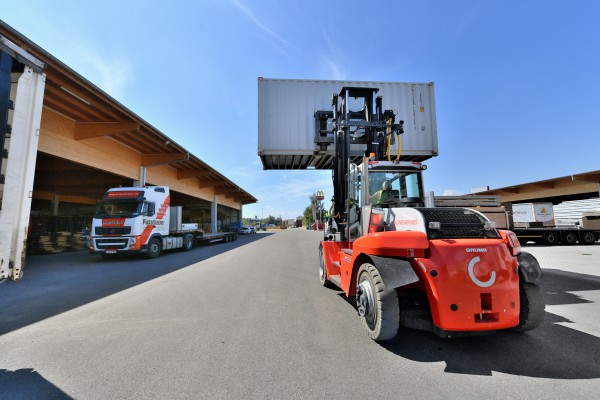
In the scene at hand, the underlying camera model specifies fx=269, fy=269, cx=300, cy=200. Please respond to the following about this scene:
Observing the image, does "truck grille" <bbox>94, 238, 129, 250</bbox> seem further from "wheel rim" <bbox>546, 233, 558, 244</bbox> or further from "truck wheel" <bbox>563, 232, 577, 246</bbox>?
"truck wheel" <bbox>563, 232, 577, 246</bbox>

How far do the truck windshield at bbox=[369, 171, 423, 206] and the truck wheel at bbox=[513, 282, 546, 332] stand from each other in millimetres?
1735

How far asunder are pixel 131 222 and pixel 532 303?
12449 millimetres

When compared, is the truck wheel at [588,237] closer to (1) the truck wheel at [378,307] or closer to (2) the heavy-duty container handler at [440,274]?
(2) the heavy-duty container handler at [440,274]

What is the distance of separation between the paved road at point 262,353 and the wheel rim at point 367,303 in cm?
30

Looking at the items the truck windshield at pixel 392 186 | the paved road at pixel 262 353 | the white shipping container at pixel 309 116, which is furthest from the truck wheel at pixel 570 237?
the truck windshield at pixel 392 186

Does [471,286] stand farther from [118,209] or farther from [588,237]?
[588,237]

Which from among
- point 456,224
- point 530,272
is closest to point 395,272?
point 456,224

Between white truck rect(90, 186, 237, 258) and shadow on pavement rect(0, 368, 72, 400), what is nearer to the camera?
shadow on pavement rect(0, 368, 72, 400)

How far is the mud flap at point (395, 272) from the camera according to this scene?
9.62 ft

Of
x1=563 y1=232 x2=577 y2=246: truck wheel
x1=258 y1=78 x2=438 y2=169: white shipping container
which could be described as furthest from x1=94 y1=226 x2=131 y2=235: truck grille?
x1=563 y1=232 x2=577 y2=246: truck wheel

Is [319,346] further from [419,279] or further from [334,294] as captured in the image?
[334,294]

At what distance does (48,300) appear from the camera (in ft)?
17.6

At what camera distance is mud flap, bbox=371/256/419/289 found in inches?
115

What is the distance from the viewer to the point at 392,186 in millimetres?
4547
